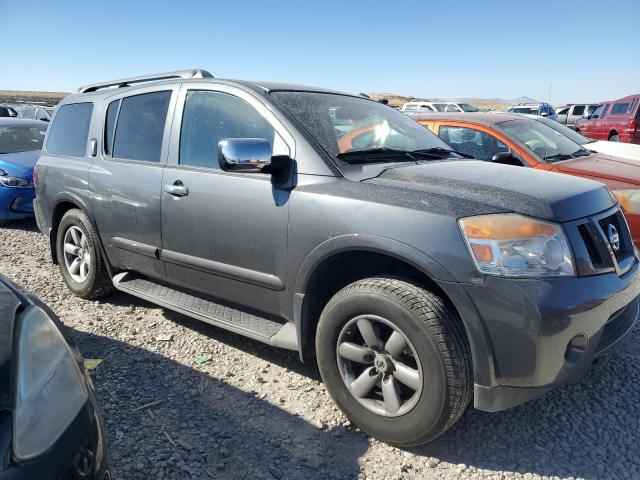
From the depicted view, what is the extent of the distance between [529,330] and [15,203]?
7.26 meters

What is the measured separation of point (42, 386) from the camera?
59.6 inches

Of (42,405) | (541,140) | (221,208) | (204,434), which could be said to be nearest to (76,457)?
(42,405)

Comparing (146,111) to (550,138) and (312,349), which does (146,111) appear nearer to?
(312,349)

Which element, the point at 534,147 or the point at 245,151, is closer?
the point at 245,151

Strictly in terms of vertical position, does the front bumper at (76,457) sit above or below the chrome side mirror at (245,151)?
below

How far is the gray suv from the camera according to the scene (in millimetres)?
2164

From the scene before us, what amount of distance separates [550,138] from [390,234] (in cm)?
418

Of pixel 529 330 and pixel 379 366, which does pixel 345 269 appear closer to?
pixel 379 366

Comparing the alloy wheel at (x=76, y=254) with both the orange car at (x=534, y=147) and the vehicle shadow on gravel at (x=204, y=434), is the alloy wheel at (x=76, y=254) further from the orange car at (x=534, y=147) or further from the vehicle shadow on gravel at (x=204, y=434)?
the orange car at (x=534, y=147)

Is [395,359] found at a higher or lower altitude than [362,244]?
lower

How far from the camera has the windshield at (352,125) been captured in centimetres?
296

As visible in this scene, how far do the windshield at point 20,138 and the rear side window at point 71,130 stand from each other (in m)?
4.06

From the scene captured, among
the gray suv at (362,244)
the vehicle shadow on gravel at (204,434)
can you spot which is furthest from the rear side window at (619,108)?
the vehicle shadow on gravel at (204,434)

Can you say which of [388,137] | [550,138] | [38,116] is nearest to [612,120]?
[550,138]
